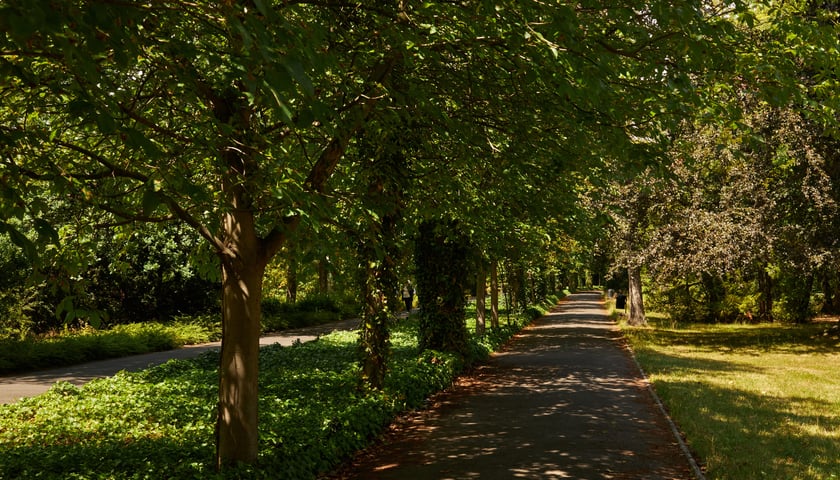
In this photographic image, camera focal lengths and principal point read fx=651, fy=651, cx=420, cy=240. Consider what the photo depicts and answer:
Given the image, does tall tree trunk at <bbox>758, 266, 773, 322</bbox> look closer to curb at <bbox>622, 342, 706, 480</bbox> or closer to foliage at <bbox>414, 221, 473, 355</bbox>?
curb at <bbox>622, 342, 706, 480</bbox>

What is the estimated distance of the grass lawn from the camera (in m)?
7.95

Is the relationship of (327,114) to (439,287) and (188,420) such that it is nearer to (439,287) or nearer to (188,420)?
(188,420)

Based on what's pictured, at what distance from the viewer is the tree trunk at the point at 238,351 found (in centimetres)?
634

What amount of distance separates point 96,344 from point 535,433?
14852 mm

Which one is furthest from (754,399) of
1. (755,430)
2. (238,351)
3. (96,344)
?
(96,344)

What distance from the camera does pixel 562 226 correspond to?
40.3ft

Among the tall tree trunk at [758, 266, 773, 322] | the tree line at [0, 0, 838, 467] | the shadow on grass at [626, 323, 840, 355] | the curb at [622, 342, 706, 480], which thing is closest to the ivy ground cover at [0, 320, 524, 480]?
the tree line at [0, 0, 838, 467]

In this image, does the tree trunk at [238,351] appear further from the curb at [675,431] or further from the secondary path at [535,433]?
the curb at [675,431]

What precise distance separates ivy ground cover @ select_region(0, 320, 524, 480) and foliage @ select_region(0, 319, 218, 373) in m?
4.96

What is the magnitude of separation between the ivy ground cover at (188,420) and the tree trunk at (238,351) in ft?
0.92

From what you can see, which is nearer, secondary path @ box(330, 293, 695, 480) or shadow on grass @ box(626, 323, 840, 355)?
secondary path @ box(330, 293, 695, 480)

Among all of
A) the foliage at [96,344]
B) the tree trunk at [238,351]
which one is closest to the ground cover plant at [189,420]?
the tree trunk at [238,351]

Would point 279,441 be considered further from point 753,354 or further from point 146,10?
point 753,354

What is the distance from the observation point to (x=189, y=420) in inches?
348
